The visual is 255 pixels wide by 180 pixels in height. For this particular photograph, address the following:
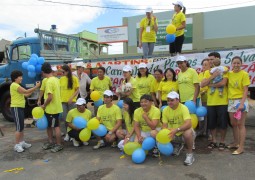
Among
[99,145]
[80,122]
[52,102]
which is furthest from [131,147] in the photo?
[52,102]

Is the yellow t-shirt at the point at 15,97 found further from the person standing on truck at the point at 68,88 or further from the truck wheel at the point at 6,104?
the truck wheel at the point at 6,104

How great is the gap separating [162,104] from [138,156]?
1.45m

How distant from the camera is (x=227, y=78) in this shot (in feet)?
15.2

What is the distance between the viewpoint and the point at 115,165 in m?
4.36

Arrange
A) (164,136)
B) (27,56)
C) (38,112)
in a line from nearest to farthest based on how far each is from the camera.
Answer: (164,136) → (38,112) → (27,56)

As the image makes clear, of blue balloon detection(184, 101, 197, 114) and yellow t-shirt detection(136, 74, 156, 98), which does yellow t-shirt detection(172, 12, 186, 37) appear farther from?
blue balloon detection(184, 101, 197, 114)

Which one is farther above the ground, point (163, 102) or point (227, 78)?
point (227, 78)

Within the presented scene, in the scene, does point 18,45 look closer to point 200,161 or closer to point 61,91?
point 61,91

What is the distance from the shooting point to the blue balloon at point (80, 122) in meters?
5.07

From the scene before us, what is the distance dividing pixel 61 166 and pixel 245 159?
299 centimetres

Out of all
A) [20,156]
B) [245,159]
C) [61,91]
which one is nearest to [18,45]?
[61,91]

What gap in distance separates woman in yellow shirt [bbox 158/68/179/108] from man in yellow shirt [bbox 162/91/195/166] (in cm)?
79

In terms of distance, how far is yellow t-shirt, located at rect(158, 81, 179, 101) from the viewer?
511 cm

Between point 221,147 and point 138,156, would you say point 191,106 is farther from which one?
point 138,156
